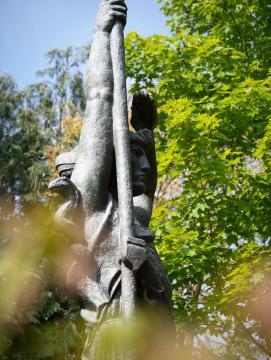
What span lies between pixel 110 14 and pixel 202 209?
3881 millimetres

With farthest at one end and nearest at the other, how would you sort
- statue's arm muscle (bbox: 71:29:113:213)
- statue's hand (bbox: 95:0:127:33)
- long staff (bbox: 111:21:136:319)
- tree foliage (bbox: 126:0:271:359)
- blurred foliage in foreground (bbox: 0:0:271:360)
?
tree foliage (bbox: 126:0:271:359), blurred foliage in foreground (bbox: 0:0:271:360), statue's hand (bbox: 95:0:127:33), statue's arm muscle (bbox: 71:29:113:213), long staff (bbox: 111:21:136:319)

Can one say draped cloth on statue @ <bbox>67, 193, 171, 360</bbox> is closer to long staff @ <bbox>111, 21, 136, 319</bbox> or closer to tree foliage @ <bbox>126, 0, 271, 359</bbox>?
long staff @ <bbox>111, 21, 136, 319</bbox>

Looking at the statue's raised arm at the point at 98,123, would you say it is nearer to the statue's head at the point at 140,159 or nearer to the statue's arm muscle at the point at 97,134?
the statue's arm muscle at the point at 97,134

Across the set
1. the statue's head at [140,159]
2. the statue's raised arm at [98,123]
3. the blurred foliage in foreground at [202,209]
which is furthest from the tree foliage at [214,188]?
the statue's raised arm at [98,123]

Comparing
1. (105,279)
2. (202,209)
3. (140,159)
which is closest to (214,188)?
(202,209)

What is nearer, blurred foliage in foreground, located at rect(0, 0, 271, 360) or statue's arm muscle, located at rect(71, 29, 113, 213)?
statue's arm muscle, located at rect(71, 29, 113, 213)

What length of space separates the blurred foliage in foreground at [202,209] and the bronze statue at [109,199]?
237 millimetres

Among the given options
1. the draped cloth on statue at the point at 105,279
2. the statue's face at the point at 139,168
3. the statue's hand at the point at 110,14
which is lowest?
the draped cloth on statue at the point at 105,279

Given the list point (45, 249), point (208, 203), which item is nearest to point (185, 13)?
point (208, 203)

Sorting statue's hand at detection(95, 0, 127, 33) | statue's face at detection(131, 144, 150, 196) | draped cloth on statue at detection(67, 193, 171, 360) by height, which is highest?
statue's hand at detection(95, 0, 127, 33)

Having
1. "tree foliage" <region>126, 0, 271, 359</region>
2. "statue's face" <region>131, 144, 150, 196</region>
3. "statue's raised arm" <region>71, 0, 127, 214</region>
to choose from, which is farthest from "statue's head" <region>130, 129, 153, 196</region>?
"tree foliage" <region>126, 0, 271, 359</region>

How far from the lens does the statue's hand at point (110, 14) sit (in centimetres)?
372

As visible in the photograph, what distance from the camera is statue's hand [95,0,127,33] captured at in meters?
3.72

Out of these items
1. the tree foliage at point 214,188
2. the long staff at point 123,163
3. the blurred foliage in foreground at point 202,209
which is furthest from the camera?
the tree foliage at point 214,188
